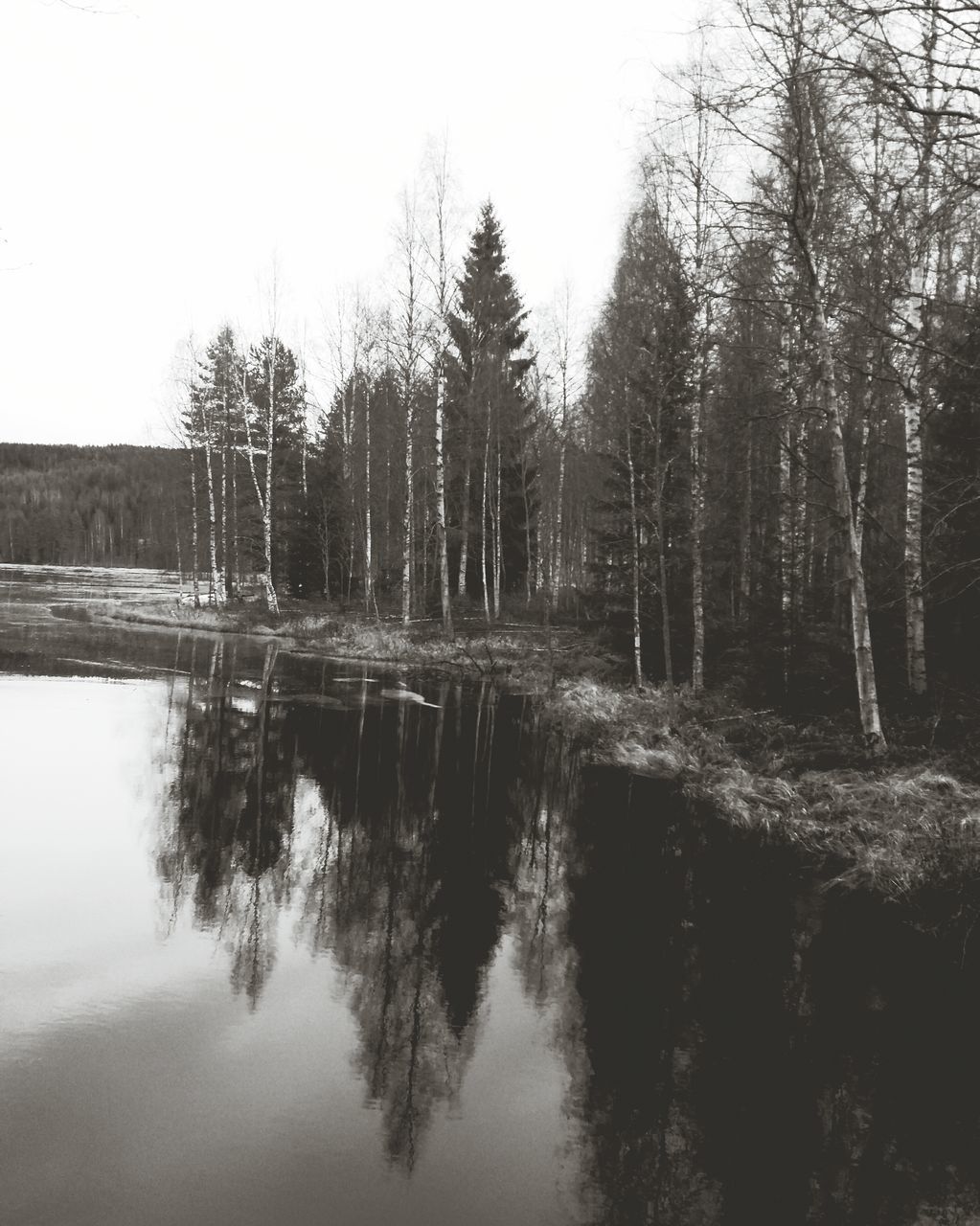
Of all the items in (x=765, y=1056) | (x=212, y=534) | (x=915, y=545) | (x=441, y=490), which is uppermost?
(x=441, y=490)

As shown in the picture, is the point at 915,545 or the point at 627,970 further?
the point at 915,545

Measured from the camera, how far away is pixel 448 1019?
18.5ft

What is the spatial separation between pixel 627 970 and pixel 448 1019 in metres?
1.66

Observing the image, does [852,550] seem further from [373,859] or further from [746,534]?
[746,534]

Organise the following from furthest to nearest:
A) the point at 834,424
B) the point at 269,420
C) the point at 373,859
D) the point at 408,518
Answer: the point at 269,420, the point at 408,518, the point at 834,424, the point at 373,859

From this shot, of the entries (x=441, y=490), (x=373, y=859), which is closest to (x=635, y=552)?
(x=441, y=490)

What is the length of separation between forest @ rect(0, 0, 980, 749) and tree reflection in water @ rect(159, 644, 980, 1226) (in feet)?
11.6

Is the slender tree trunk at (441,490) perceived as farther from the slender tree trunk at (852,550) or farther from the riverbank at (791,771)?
the slender tree trunk at (852,550)

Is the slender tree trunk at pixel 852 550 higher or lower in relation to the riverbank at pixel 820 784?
higher

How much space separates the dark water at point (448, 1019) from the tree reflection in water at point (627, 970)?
29mm

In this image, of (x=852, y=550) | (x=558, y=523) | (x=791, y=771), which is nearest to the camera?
(x=852, y=550)

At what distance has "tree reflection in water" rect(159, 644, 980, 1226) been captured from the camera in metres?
4.36

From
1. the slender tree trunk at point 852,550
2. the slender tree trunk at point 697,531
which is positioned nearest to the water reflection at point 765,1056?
the slender tree trunk at point 852,550

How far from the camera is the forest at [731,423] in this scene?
738 centimetres
